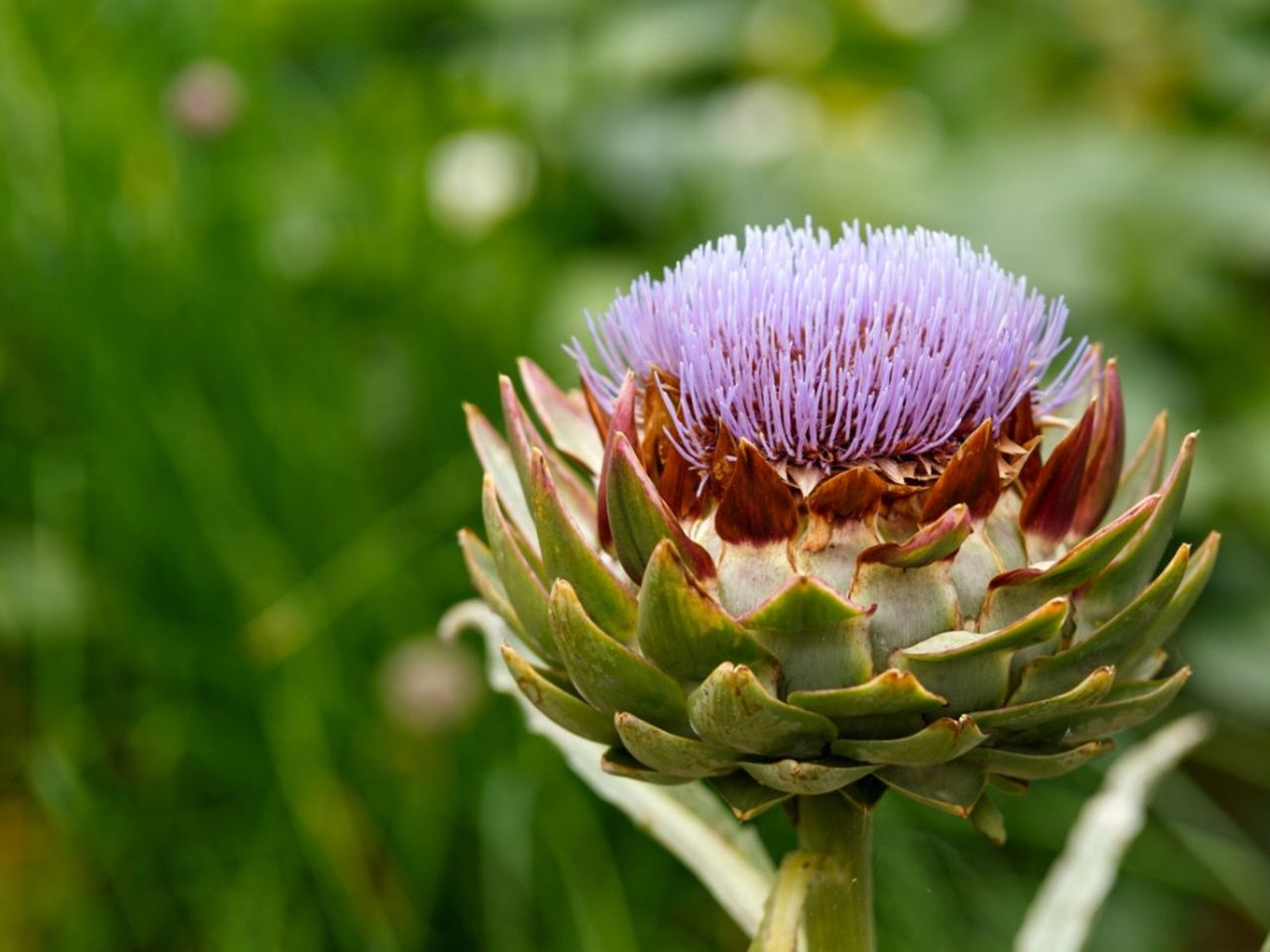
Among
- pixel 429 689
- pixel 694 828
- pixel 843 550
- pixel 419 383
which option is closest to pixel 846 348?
pixel 843 550

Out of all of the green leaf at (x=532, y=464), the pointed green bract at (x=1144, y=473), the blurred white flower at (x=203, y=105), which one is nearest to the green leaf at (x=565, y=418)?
the green leaf at (x=532, y=464)

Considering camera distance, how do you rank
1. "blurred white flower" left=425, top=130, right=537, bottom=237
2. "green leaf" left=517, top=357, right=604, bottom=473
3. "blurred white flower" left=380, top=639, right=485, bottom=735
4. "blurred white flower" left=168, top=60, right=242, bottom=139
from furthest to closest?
"blurred white flower" left=425, top=130, right=537, bottom=237, "blurred white flower" left=168, top=60, right=242, bottom=139, "blurred white flower" left=380, top=639, right=485, bottom=735, "green leaf" left=517, top=357, right=604, bottom=473

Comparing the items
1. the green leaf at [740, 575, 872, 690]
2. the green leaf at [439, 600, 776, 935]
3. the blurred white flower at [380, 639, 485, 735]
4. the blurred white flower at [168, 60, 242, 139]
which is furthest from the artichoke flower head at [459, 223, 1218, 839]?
the blurred white flower at [168, 60, 242, 139]

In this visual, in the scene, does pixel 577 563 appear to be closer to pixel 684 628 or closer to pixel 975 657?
pixel 684 628

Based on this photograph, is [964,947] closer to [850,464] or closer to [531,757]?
[531,757]

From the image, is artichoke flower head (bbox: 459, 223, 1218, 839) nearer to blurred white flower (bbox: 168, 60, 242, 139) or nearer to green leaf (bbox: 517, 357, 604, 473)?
green leaf (bbox: 517, 357, 604, 473)

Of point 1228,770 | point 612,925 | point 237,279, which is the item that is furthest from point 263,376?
point 1228,770
